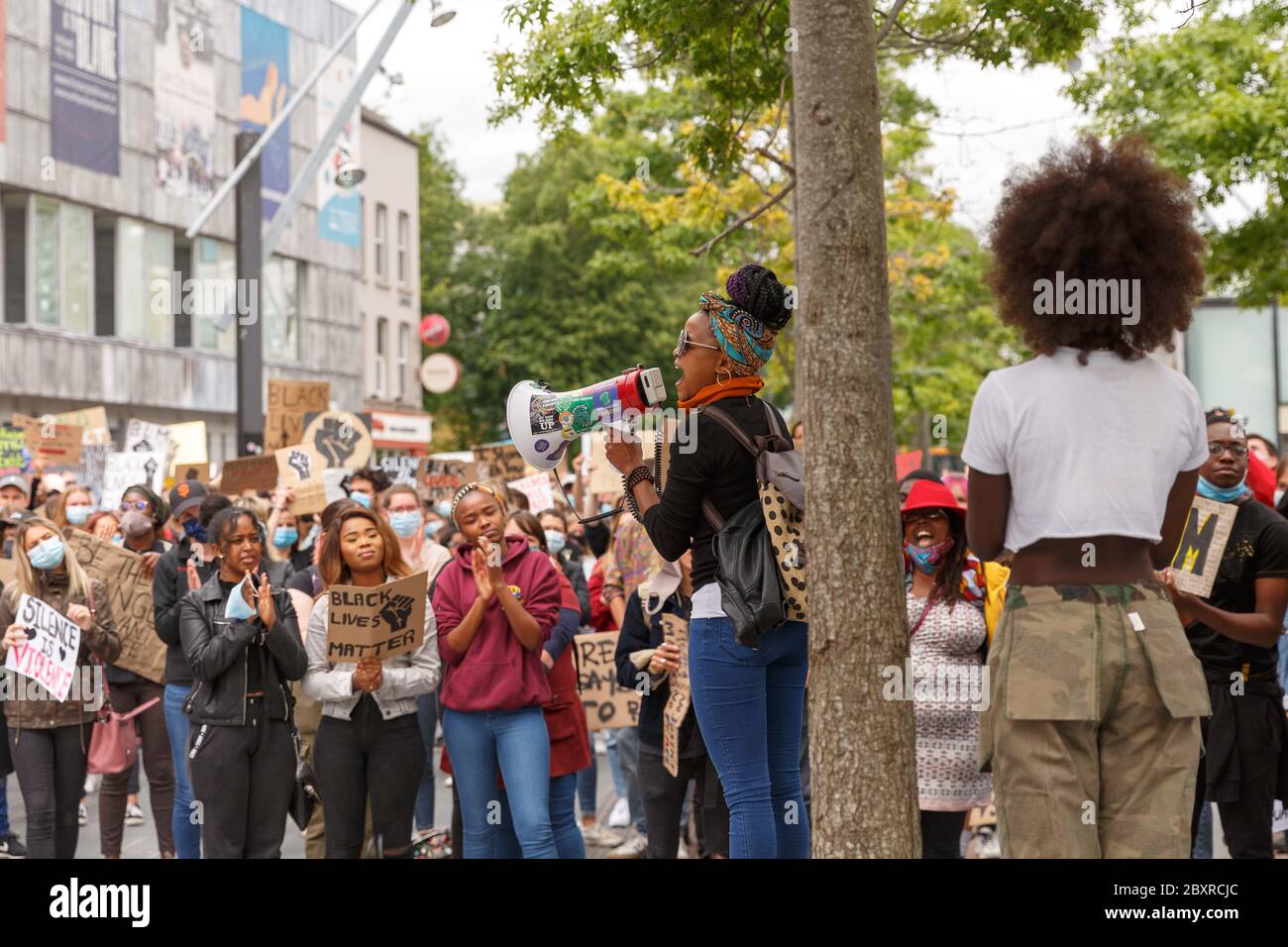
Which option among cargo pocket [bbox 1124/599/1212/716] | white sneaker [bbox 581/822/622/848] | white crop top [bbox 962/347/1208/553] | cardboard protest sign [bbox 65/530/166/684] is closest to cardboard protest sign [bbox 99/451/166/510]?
cardboard protest sign [bbox 65/530/166/684]

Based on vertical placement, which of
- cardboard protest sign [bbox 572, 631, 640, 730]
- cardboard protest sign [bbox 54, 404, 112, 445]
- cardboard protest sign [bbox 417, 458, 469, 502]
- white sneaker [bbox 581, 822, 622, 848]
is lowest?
white sneaker [bbox 581, 822, 622, 848]

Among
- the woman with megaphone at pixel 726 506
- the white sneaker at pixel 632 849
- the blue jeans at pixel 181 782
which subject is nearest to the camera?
the woman with megaphone at pixel 726 506

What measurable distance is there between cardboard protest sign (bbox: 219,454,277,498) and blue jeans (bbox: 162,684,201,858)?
443 cm

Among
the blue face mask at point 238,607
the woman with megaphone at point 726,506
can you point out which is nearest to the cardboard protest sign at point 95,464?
the blue face mask at point 238,607

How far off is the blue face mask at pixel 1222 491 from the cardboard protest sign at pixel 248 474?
315 inches

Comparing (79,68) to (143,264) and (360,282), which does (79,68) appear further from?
(360,282)

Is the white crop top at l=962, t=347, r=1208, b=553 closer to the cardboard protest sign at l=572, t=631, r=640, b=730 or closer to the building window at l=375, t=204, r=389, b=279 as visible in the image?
the cardboard protest sign at l=572, t=631, r=640, b=730

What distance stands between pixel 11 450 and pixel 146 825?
5.51m

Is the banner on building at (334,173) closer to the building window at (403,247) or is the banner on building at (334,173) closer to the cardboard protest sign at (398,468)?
the building window at (403,247)

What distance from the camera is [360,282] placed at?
4681cm

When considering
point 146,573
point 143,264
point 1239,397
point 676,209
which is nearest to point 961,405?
point 1239,397

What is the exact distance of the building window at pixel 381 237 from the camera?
158 ft

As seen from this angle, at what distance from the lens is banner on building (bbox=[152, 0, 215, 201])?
118 feet

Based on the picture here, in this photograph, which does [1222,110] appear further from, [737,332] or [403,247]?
[403,247]
